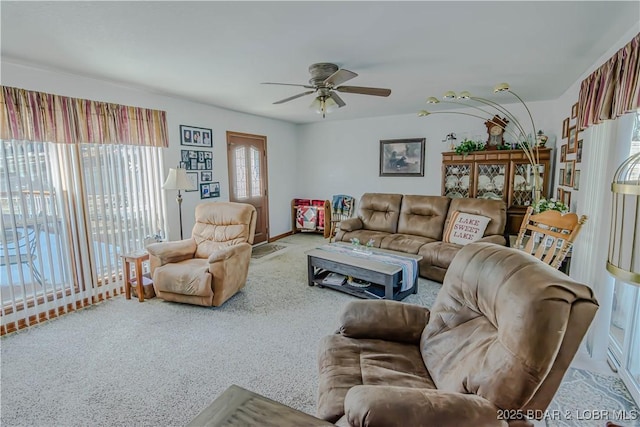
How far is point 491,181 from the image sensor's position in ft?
15.0

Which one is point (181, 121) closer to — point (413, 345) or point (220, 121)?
point (220, 121)

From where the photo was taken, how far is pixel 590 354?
2.26m

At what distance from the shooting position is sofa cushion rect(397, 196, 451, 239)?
4.32 m

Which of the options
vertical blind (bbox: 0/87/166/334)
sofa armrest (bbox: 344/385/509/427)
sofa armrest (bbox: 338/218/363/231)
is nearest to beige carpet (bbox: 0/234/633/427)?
vertical blind (bbox: 0/87/166/334)

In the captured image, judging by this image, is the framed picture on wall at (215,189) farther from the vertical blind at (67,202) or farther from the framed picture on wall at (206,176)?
the vertical blind at (67,202)

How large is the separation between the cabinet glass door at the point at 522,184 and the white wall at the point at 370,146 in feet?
2.02

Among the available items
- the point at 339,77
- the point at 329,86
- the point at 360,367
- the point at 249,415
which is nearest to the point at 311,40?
the point at 339,77

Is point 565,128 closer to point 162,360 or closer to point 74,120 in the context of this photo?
point 162,360

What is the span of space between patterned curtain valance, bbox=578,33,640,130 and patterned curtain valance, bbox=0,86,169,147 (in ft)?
14.0

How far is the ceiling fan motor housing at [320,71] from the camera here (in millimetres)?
2692

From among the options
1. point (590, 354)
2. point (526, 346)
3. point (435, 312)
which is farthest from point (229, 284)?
point (590, 354)

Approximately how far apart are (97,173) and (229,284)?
1875mm

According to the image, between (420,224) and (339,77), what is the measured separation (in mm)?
2626

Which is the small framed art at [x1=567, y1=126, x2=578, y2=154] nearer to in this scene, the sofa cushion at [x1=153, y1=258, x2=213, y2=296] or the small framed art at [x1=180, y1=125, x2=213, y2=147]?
the sofa cushion at [x1=153, y1=258, x2=213, y2=296]
